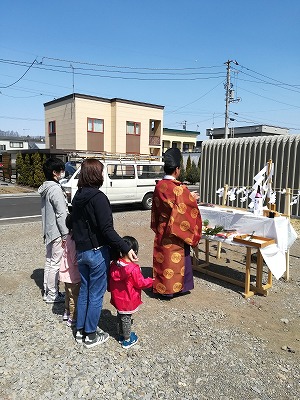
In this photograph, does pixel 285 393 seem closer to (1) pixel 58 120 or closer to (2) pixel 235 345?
(2) pixel 235 345

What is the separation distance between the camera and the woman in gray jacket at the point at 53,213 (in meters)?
3.92

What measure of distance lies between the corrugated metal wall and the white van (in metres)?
2.02

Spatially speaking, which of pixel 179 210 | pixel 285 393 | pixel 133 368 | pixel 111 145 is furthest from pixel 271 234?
pixel 111 145

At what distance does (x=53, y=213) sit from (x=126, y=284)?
1.44 metres

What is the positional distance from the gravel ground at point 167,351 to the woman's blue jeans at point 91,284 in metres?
0.28

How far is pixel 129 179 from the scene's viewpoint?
12.2m

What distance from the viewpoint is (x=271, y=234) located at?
185 inches

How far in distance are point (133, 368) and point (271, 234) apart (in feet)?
9.09

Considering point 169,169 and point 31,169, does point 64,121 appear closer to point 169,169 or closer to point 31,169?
point 31,169

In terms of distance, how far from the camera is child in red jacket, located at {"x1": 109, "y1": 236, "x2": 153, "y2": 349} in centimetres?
305

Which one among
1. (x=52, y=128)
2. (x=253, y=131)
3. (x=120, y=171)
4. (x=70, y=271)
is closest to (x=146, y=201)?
(x=120, y=171)

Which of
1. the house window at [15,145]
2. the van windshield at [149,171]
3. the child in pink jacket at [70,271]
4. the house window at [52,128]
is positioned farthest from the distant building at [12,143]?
the child in pink jacket at [70,271]

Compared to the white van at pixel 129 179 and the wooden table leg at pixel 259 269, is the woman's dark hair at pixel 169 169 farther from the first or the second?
the white van at pixel 129 179

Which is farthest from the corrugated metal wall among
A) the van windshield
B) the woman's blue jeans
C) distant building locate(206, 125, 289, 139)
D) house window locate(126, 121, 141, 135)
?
distant building locate(206, 125, 289, 139)
